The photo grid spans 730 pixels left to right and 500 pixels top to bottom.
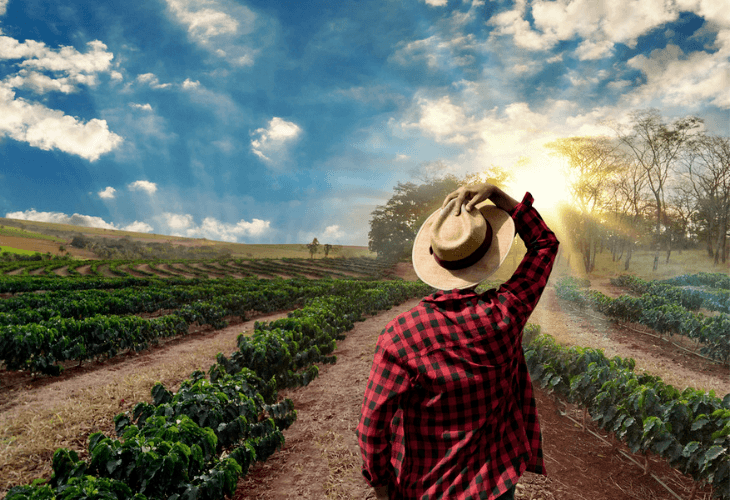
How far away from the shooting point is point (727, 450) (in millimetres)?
3654

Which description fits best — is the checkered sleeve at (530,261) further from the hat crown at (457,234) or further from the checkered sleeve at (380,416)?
the checkered sleeve at (380,416)

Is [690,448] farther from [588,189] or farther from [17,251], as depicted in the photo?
[17,251]

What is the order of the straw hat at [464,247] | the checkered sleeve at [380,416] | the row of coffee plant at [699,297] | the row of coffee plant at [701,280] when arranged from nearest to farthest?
Result: the checkered sleeve at [380,416] < the straw hat at [464,247] < the row of coffee plant at [699,297] < the row of coffee plant at [701,280]

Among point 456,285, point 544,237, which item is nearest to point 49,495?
point 456,285

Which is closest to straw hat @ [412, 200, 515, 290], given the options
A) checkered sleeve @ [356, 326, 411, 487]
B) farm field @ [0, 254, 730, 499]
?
checkered sleeve @ [356, 326, 411, 487]

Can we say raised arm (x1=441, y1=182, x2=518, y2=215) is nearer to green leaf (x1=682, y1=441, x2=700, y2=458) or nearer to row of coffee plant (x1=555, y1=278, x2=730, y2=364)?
green leaf (x1=682, y1=441, x2=700, y2=458)

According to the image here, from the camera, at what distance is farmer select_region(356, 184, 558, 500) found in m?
1.55

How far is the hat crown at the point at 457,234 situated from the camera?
1.61 m

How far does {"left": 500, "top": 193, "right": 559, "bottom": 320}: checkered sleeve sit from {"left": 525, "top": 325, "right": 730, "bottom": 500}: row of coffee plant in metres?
3.50

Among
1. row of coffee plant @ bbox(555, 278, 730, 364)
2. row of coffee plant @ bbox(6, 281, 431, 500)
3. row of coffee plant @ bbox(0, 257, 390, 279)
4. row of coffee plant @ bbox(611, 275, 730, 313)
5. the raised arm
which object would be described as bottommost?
row of coffee plant @ bbox(0, 257, 390, 279)

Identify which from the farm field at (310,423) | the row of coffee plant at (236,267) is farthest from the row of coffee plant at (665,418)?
the row of coffee plant at (236,267)

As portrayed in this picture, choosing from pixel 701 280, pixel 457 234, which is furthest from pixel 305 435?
pixel 701 280

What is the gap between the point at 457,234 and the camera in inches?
64.9

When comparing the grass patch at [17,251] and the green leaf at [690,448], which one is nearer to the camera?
the green leaf at [690,448]
